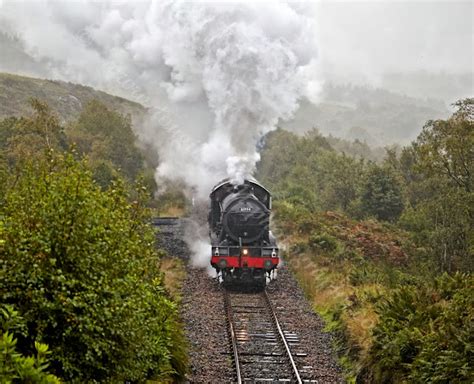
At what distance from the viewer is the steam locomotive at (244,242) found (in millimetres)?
16219

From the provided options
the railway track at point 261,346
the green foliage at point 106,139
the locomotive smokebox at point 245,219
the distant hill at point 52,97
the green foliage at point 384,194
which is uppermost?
the distant hill at point 52,97

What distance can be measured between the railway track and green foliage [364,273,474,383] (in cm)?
153

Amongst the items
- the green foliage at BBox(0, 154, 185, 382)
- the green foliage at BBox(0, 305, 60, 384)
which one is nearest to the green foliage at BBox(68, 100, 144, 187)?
the green foliage at BBox(0, 154, 185, 382)

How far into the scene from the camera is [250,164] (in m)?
22.8

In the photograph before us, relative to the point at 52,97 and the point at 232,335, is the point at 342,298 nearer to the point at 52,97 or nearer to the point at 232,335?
the point at 232,335

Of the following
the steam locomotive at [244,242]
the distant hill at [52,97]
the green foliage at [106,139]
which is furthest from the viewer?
the distant hill at [52,97]

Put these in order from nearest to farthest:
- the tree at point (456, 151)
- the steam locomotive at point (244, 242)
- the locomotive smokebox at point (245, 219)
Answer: the steam locomotive at point (244, 242) < the locomotive smokebox at point (245, 219) < the tree at point (456, 151)

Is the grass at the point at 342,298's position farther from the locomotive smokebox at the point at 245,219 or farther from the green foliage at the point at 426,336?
the locomotive smokebox at the point at 245,219

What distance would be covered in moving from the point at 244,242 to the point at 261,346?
5.08m

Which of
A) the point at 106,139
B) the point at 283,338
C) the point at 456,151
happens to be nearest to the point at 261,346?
the point at 283,338

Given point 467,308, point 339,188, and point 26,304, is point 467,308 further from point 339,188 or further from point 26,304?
point 339,188

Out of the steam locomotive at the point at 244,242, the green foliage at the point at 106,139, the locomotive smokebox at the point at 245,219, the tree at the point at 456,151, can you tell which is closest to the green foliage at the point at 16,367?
the steam locomotive at the point at 244,242

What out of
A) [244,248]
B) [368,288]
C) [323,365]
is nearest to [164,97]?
[244,248]

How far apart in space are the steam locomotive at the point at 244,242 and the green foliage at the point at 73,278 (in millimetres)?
8956
